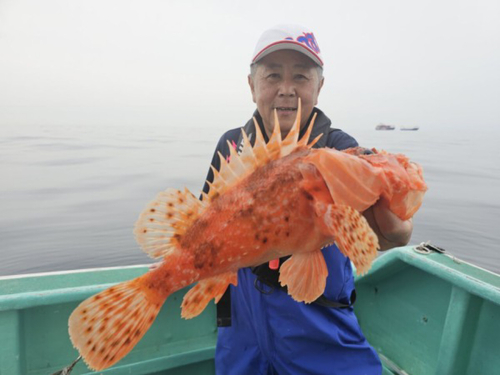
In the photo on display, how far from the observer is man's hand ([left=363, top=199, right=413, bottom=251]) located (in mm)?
1733

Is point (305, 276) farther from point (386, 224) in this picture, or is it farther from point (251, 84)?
point (251, 84)

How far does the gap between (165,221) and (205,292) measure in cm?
45

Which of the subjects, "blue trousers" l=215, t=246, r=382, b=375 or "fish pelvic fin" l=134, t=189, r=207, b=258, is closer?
"fish pelvic fin" l=134, t=189, r=207, b=258

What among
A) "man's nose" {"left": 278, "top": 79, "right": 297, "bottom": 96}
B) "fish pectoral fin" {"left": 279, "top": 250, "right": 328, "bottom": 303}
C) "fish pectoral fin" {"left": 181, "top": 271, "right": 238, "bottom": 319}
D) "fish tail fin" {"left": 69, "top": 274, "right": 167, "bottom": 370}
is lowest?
"fish tail fin" {"left": 69, "top": 274, "right": 167, "bottom": 370}

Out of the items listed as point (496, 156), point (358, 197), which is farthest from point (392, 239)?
point (496, 156)

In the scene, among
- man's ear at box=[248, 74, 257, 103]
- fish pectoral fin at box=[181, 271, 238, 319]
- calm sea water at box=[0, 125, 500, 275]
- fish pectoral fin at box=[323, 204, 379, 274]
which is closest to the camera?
fish pectoral fin at box=[323, 204, 379, 274]

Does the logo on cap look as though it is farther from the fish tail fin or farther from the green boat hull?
the green boat hull

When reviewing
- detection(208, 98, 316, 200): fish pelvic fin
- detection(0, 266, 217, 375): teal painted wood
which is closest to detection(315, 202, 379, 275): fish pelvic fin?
detection(208, 98, 316, 200): fish pelvic fin

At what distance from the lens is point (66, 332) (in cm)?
303

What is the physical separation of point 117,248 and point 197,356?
22.5 ft

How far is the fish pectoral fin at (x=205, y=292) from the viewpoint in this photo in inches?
67.4

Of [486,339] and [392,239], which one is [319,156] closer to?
[392,239]

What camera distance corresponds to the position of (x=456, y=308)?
3068mm

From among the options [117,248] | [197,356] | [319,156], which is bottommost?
[117,248]
